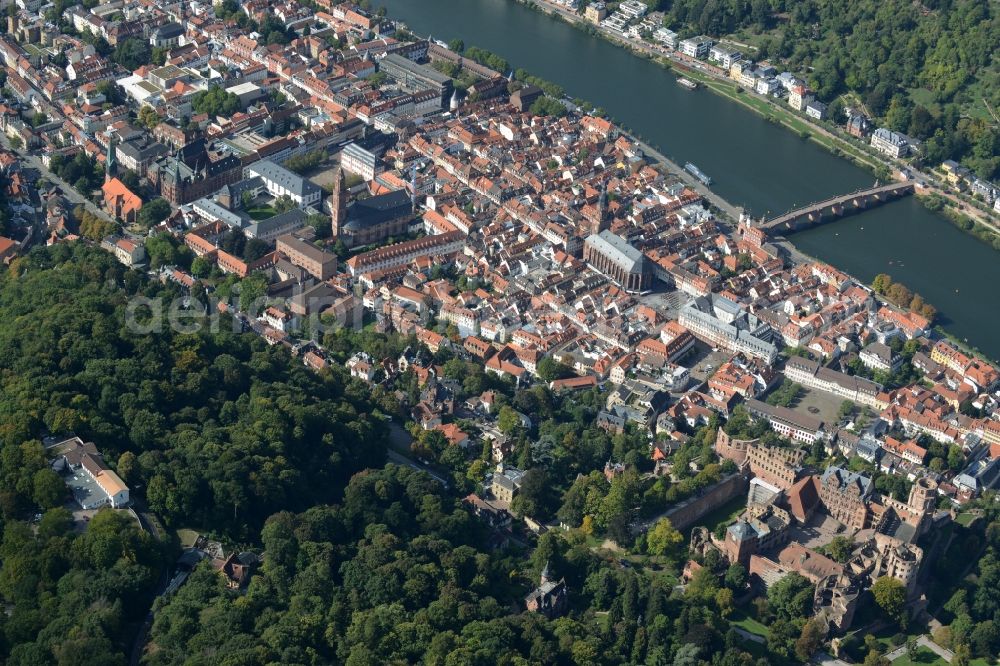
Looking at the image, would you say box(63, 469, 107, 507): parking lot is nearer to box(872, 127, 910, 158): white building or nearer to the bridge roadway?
the bridge roadway

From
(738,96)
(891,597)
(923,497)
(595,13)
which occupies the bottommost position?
(595,13)

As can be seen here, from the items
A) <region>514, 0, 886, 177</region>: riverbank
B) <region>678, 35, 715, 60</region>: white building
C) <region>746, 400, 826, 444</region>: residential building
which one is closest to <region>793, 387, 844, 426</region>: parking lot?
<region>746, 400, 826, 444</region>: residential building

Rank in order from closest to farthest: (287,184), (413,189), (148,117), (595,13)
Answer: (287,184) → (413,189) → (148,117) → (595,13)

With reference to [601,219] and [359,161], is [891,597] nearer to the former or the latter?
[601,219]

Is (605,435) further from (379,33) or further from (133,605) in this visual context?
(379,33)

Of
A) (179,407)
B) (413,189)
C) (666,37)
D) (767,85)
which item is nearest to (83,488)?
(179,407)
